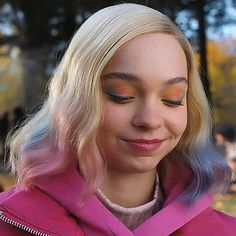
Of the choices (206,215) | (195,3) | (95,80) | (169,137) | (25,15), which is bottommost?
(25,15)

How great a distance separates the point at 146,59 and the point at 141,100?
67mm

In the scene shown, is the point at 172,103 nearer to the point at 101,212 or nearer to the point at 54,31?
the point at 101,212

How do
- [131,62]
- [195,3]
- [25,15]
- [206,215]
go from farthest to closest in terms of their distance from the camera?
[25,15] → [195,3] → [206,215] → [131,62]

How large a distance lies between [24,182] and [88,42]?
0.27 m

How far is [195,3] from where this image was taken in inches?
90.2

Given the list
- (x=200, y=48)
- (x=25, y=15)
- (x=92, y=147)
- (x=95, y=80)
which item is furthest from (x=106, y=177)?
(x=25, y=15)

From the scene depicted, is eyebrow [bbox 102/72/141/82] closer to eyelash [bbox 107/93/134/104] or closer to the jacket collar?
eyelash [bbox 107/93/134/104]

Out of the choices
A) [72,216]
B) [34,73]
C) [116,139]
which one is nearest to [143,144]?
[116,139]

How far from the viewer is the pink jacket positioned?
878mm

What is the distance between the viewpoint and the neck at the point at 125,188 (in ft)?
3.10

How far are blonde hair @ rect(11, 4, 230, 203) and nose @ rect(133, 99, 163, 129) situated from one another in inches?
2.4

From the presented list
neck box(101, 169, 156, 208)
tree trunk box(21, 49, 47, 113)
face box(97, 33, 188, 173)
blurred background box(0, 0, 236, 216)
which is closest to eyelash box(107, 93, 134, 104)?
face box(97, 33, 188, 173)

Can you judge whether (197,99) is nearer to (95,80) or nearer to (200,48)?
(95,80)

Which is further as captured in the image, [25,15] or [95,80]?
[25,15]
